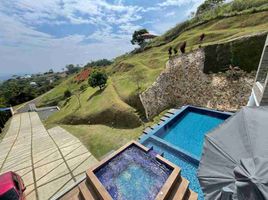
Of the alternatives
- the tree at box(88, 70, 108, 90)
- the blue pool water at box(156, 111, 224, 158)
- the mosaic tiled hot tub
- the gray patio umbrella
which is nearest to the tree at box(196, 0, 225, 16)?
the tree at box(88, 70, 108, 90)

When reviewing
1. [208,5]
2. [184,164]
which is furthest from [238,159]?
[208,5]

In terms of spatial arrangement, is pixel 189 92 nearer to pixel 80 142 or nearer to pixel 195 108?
pixel 195 108

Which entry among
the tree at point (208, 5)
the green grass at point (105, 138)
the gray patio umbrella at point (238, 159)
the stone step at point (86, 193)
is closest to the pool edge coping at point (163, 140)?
the green grass at point (105, 138)

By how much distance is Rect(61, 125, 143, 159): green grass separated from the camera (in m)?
9.86

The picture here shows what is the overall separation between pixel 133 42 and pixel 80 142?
1885 inches

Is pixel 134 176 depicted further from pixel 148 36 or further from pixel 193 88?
pixel 148 36

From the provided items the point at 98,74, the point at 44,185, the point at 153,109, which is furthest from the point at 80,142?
the point at 98,74

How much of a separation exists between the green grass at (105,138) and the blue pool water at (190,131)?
2349mm

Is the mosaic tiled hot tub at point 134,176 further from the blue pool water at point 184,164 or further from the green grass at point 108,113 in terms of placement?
the green grass at point 108,113

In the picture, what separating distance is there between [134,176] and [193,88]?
394 inches

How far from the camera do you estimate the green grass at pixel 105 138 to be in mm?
9859

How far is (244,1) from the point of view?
2420 centimetres

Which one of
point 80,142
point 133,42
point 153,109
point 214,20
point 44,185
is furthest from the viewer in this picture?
point 133,42

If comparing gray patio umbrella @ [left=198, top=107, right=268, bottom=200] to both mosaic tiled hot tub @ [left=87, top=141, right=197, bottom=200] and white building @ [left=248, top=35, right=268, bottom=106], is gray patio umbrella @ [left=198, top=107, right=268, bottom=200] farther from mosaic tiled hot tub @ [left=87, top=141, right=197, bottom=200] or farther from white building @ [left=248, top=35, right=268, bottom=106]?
white building @ [left=248, top=35, right=268, bottom=106]
